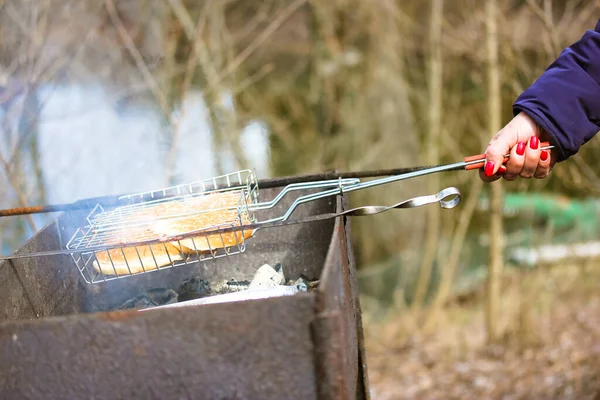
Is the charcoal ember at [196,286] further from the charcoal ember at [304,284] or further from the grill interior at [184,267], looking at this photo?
the charcoal ember at [304,284]

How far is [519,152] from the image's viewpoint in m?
2.09

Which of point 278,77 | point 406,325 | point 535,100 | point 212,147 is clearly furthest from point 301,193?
point 278,77

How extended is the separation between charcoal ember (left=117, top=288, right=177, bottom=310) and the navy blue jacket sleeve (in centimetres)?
163

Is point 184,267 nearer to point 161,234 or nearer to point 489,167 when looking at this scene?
point 161,234

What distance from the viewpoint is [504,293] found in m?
6.46

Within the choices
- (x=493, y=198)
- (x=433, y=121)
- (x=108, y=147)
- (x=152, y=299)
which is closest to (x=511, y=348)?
(x=493, y=198)

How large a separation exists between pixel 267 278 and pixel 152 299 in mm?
530

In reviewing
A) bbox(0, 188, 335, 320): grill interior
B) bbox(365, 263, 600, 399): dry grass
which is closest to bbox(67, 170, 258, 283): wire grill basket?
bbox(0, 188, 335, 320): grill interior

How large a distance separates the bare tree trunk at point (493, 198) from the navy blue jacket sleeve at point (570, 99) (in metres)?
2.79

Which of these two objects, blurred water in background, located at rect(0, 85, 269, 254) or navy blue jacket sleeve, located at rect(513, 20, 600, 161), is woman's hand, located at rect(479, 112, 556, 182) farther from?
blurred water in background, located at rect(0, 85, 269, 254)

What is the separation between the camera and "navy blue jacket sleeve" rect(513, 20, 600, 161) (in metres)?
2.11

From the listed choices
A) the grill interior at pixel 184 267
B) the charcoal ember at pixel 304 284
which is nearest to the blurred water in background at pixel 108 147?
the grill interior at pixel 184 267

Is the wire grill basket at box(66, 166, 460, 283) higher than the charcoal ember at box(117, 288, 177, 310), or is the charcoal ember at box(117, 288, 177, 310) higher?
the wire grill basket at box(66, 166, 460, 283)

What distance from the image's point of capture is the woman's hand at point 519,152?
208 cm
